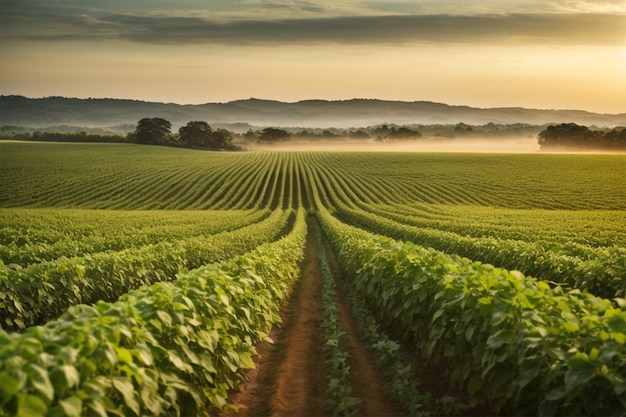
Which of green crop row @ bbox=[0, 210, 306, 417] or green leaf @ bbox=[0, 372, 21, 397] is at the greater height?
green leaf @ bbox=[0, 372, 21, 397]

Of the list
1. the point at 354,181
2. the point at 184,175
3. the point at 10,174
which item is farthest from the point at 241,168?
the point at 10,174

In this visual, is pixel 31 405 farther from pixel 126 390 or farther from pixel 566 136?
pixel 566 136

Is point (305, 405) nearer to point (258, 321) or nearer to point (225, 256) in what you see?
point (258, 321)

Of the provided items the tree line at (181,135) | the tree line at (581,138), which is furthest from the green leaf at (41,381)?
the tree line at (581,138)

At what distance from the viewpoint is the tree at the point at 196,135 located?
509 ft

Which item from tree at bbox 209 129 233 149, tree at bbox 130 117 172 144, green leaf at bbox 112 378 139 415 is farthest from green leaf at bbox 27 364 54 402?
tree at bbox 209 129 233 149

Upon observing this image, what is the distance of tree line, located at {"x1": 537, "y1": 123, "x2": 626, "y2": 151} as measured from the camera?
486 feet

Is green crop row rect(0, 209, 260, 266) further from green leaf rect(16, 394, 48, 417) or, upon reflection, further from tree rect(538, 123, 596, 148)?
tree rect(538, 123, 596, 148)

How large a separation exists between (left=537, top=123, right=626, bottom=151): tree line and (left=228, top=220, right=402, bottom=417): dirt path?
156 m

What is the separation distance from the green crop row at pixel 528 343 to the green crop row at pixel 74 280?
7413 mm

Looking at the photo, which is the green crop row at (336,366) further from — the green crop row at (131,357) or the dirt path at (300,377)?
the green crop row at (131,357)

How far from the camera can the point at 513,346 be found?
5875 millimetres

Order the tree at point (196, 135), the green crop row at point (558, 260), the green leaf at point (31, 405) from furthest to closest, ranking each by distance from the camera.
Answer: the tree at point (196, 135), the green crop row at point (558, 260), the green leaf at point (31, 405)

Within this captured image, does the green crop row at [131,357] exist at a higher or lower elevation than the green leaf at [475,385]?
higher
